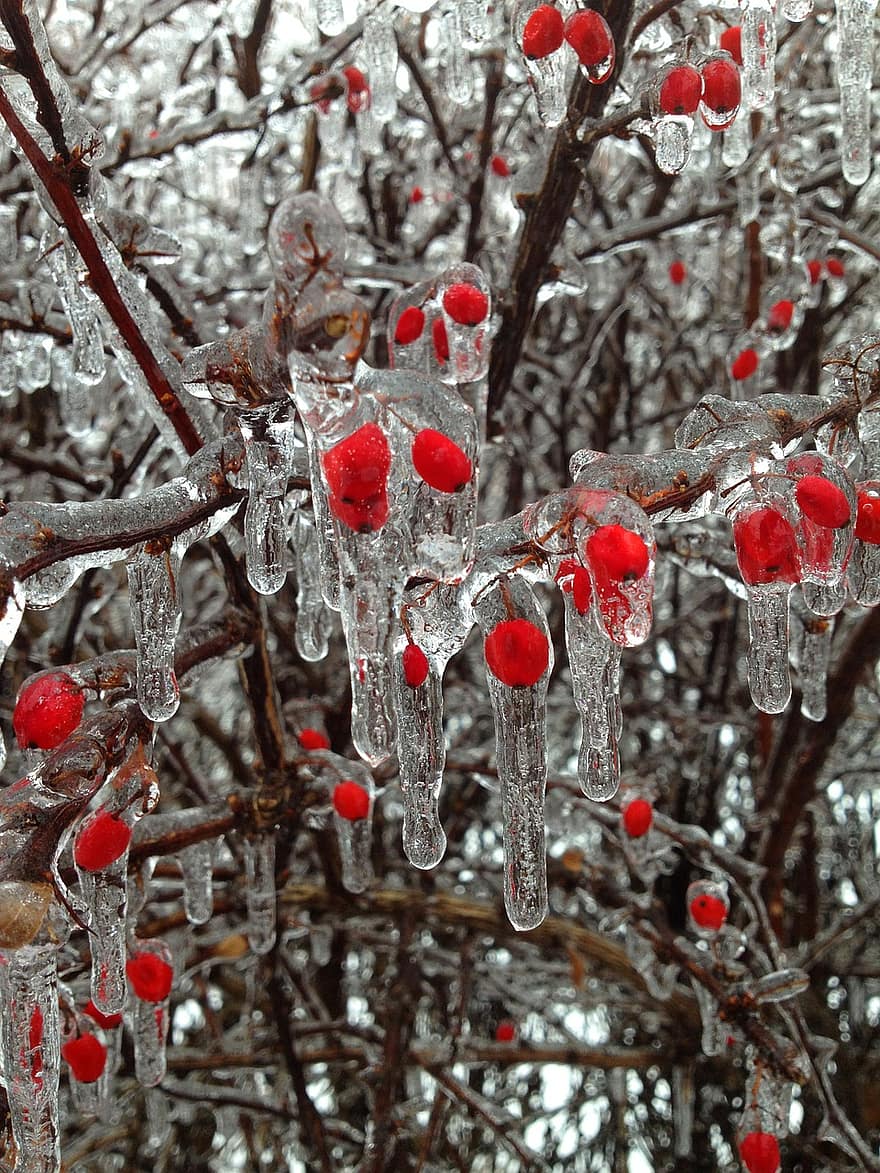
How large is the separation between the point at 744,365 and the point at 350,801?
1541 mm

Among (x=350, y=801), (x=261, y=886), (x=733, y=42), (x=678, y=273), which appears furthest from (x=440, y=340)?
(x=678, y=273)

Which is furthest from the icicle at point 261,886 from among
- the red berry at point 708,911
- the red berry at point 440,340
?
the red berry at point 440,340

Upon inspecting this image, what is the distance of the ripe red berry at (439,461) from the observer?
93 cm

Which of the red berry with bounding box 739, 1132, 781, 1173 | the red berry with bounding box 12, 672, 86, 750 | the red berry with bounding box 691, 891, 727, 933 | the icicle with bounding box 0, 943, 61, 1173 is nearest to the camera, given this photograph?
the icicle with bounding box 0, 943, 61, 1173

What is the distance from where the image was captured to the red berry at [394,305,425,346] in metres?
1.30

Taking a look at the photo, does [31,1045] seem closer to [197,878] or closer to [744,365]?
[197,878]

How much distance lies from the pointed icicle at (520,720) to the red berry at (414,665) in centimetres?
8

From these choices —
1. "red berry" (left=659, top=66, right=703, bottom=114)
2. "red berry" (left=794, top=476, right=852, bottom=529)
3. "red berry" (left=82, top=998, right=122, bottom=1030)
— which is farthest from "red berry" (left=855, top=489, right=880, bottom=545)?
"red berry" (left=82, top=998, right=122, bottom=1030)

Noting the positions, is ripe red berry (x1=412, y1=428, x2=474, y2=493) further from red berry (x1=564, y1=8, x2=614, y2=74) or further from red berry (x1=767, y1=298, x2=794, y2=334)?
red berry (x1=767, y1=298, x2=794, y2=334)

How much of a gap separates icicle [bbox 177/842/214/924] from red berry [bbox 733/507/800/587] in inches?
46.8

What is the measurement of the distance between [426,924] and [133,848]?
1.52m

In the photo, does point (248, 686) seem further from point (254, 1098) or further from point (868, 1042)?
point (868, 1042)

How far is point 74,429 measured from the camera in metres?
2.71

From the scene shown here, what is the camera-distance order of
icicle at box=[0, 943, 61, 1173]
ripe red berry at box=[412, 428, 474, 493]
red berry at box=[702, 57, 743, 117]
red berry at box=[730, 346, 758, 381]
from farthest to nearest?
red berry at box=[730, 346, 758, 381]
red berry at box=[702, 57, 743, 117]
icicle at box=[0, 943, 61, 1173]
ripe red berry at box=[412, 428, 474, 493]
